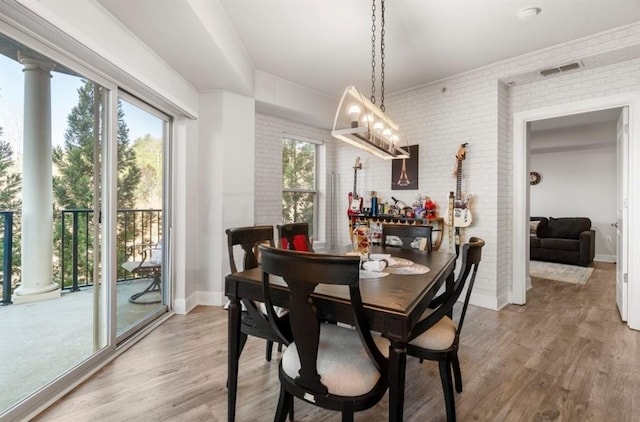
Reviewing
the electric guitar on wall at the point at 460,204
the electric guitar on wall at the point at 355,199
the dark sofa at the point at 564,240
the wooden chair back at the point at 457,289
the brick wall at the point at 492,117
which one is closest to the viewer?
the wooden chair back at the point at 457,289

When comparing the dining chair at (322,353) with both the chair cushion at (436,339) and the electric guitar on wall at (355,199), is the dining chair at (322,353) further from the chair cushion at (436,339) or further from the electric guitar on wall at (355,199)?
the electric guitar on wall at (355,199)

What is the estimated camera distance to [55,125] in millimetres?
1876

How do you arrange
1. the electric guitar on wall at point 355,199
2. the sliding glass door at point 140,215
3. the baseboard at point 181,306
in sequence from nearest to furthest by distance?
the sliding glass door at point 140,215
the baseboard at point 181,306
the electric guitar on wall at point 355,199

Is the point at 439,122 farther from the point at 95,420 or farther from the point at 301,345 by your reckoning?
the point at 95,420

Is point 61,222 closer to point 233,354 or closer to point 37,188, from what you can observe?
point 37,188

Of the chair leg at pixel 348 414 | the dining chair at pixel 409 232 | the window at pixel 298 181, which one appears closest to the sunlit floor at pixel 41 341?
the chair leg at pixel 348 414

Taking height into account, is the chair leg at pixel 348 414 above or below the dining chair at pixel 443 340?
below

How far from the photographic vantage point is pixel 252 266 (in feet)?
7.07

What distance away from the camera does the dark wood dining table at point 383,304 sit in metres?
1.17

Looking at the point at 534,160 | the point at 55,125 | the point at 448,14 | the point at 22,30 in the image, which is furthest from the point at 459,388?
the point at 534,160

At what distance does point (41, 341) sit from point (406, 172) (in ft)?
13.3

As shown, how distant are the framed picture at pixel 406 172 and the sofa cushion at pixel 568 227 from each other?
3911 mm

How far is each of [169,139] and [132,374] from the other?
2262mm

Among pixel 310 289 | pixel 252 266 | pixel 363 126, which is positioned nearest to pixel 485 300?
pixel 363 126
